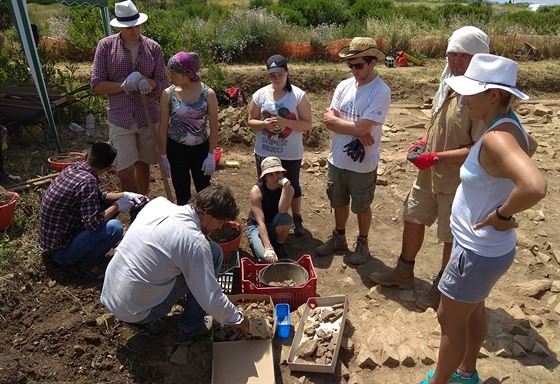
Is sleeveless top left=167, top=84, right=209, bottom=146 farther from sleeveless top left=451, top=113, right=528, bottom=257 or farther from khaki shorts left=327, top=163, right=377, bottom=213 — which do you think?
sleeveless top left=451, top=113, right=528, bottom=257

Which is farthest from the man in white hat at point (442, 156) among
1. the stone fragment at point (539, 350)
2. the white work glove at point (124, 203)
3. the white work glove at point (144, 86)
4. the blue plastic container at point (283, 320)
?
the white work glove at point (144, 86)

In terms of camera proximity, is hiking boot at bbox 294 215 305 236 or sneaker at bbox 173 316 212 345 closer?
sneaker at bbox 173 316 212 345

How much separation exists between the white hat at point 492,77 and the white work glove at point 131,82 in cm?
306

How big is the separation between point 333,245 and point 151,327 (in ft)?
6.87

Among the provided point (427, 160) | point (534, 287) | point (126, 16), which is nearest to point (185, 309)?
point (427, 160)

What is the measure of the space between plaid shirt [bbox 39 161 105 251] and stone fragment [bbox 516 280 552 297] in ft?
12.1

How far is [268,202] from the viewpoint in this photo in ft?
15.2

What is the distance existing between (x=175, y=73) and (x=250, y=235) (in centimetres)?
160

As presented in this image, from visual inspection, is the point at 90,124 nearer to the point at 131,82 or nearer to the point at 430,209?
the point at 131,82

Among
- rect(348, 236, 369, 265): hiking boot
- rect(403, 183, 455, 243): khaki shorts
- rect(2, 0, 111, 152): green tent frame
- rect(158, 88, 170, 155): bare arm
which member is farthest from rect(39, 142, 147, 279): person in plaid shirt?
rect(2, 0, 111, 152): green tent frame

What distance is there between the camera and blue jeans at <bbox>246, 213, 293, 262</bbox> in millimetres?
4477

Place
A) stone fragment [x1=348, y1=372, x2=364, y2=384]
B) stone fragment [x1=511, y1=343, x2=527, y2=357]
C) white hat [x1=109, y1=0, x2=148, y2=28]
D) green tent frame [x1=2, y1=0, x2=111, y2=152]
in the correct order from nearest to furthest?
stone fragment [x1=348, y1=372, x2=364, y2=384], stone fragment [x1=511, y1=343, x2=527, y2=357], white hat [x1=109, y1=0, x2=148, y2=28], green tent frame [x1=2, y1=0, x2=111, y2=152]

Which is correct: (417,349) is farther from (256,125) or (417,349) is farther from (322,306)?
(256,125)

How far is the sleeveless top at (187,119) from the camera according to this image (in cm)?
455
